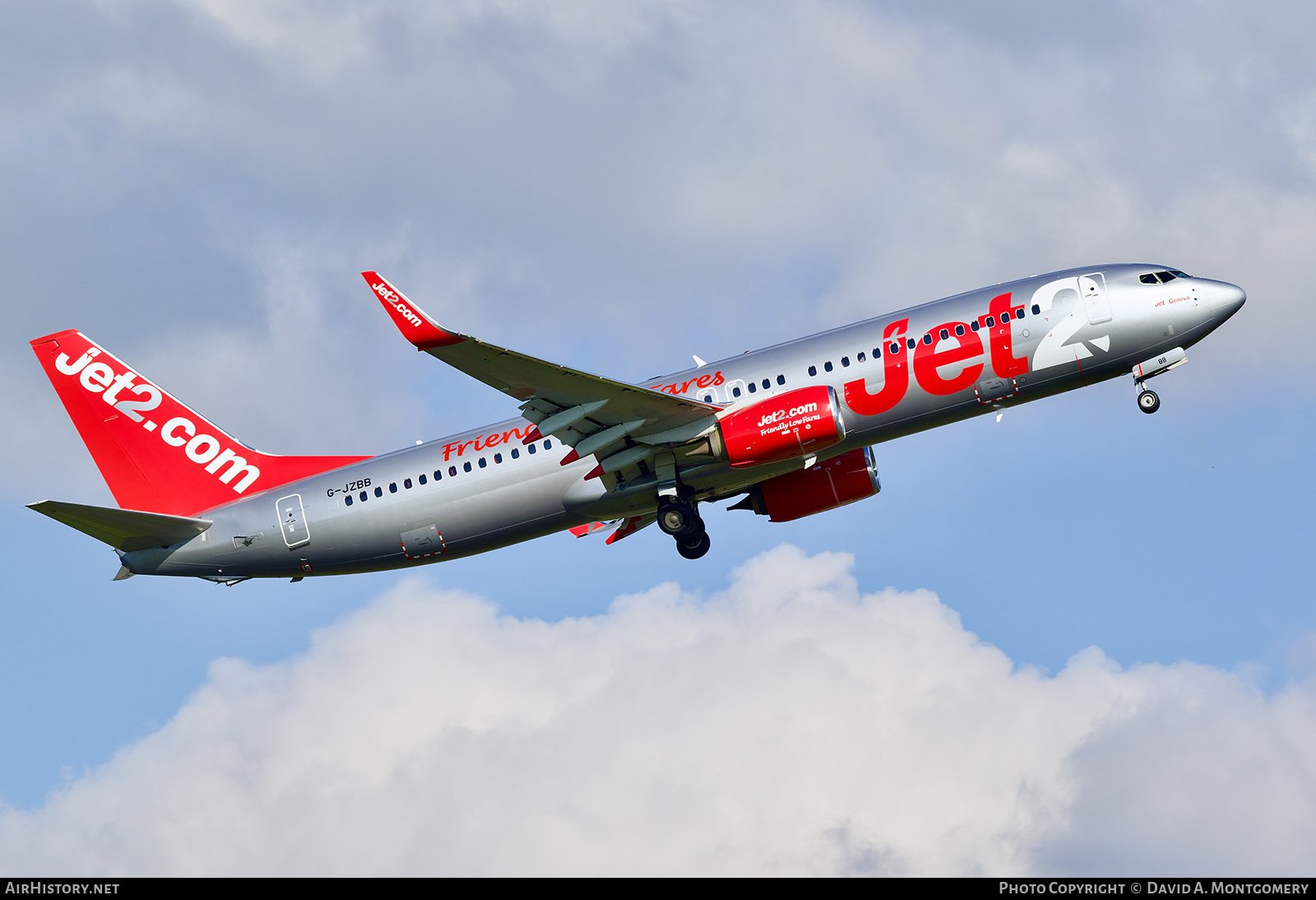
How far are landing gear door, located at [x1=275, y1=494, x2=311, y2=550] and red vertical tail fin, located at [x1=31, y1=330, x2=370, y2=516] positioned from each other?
181 cm

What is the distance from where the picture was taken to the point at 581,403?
40688 mm

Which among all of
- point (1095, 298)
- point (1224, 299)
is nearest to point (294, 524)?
point (1095, 298)

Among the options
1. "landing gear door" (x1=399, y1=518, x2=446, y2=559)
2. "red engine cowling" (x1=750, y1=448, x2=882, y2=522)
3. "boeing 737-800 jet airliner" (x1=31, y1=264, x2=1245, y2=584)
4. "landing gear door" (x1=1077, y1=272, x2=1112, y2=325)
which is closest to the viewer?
"boeing 737-800 jet airliner" (x1=31, y1=264, x2=1245, y2=584)

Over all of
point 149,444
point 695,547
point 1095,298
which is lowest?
point 695,547

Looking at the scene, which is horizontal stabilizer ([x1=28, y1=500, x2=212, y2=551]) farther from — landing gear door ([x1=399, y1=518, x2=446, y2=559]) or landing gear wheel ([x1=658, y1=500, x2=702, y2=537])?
landing gear wheel ([x1=658, y1=500, x2=702, y2=537])

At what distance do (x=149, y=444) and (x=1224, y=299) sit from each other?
3735 cm

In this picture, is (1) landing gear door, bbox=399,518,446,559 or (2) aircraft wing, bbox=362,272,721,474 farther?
(1) landing gear door, bbox=399,518,446,559

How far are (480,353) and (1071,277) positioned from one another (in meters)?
18.9

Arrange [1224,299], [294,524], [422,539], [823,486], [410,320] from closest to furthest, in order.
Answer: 1. [410,320]
2. [1224,299]
3. [422,539]
4. [294,524]
5. [823,486]

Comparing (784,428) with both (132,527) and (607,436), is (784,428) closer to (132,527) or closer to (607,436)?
(607,436)

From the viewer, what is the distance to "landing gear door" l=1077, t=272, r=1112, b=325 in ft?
135

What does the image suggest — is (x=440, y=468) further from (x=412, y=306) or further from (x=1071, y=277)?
(x=1071, y=277)

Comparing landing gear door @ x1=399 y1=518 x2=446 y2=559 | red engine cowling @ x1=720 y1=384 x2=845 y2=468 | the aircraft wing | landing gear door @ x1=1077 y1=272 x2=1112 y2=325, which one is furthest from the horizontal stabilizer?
landing gear door @ x1=1077 y1=272 x2=1112 y2=325
